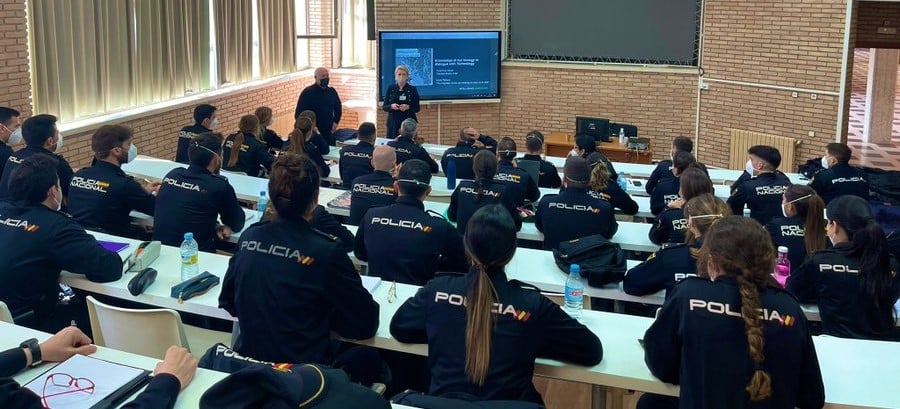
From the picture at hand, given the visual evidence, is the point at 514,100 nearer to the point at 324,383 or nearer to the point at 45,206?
the point at 45,206

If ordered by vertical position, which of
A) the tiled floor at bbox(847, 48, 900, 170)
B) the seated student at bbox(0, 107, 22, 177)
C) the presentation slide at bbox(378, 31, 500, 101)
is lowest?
the tiled floor at bbox(847, 48, 900, 170)

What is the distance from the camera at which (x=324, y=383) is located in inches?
81.6

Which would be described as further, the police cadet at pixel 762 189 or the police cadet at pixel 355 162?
the police cadet at pixel 355 162

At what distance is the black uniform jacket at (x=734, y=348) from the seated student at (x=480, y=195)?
3000mm

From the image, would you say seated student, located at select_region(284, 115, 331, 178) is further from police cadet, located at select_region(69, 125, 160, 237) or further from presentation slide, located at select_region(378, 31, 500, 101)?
presentation slide, located at select_region(378, 31, 500, 101)

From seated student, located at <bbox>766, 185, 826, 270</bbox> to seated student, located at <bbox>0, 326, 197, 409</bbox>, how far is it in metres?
3.58

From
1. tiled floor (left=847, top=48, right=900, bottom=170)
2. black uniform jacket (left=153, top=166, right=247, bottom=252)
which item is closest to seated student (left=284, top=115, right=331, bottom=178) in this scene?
black uniform jacket (left=153, top=166, right=247, bottom=252)

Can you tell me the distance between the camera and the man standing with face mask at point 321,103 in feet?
36.3

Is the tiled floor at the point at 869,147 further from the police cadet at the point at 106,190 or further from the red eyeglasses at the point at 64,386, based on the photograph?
the red eyeglasses at the point at 64,386

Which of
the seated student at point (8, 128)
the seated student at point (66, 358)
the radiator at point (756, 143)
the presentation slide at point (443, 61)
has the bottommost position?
the radiator at point (756, 143)

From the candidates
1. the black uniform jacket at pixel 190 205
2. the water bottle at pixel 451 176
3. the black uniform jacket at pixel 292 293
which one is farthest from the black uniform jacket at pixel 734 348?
the water bottle at pixel 451 176

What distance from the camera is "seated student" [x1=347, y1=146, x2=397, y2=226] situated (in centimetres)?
597

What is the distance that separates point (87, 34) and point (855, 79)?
21480 millimetres

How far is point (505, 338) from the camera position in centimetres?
302
